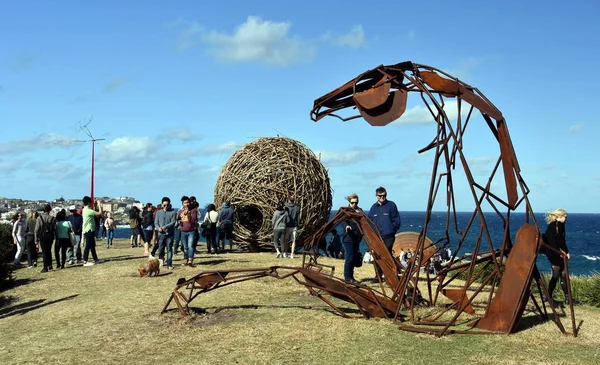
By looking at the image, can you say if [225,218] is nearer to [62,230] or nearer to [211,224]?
[211,224]

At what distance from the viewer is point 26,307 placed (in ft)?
31.0

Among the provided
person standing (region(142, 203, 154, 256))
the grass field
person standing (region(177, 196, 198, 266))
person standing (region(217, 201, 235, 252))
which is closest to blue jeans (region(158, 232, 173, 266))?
person standing (region(177, 196, 198, 266))

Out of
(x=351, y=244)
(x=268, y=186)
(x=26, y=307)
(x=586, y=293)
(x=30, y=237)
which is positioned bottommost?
(x=26, y=307)

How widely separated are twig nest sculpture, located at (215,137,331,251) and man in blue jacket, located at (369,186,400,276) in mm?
6311

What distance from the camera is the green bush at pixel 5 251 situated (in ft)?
39.1

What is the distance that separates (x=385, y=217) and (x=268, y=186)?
6665mm

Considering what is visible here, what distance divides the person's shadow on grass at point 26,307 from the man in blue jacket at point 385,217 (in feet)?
17.6

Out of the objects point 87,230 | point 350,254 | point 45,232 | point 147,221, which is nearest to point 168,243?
point 87,230

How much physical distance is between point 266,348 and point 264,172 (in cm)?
996

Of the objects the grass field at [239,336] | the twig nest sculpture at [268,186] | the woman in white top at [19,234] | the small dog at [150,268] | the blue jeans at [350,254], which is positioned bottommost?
the grass field at [239,336]

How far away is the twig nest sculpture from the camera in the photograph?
1569 centimetres

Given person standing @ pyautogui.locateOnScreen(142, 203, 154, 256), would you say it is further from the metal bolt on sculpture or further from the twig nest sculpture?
the metal bolt on sculpture

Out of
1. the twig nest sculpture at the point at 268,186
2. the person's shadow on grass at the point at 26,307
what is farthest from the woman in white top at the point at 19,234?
the twig nest sculpture at the point at 268,186

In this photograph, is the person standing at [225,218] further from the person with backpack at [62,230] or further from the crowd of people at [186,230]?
the person with backpack at [62,230]
